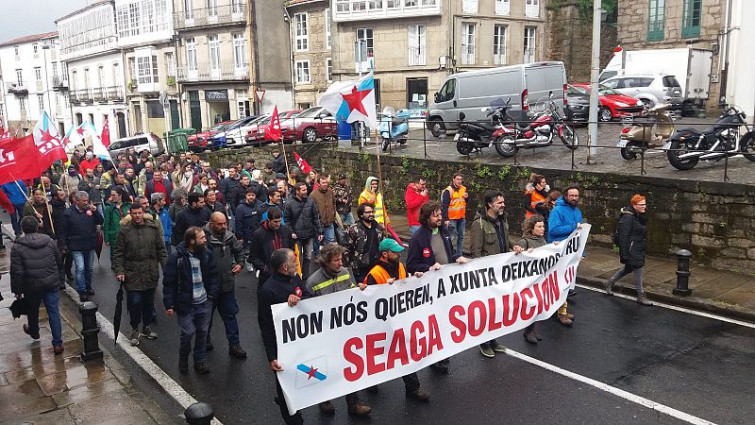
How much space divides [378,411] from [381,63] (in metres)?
31.0

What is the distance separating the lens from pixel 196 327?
22.8 feet

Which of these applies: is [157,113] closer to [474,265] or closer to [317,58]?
[317,58]

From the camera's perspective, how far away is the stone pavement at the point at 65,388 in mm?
5918

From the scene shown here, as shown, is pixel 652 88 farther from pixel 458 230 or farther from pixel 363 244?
pixel 363 244

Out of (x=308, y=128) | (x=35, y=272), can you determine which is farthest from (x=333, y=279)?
(x=308, y=128)

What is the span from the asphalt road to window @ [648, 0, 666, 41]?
27.2 m

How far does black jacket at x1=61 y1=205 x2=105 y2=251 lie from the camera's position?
956 cm

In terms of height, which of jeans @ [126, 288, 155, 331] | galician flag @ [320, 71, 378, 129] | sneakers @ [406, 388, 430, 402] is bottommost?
sneakers @ [406, 388, 430, 402]

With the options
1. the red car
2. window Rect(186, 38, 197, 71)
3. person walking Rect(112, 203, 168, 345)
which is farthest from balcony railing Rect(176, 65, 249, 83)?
person walking Rect(112, 203, 168, 345)

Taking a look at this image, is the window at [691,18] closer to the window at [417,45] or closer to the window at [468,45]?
the window at [468,45]

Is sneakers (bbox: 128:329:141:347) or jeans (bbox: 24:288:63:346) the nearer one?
jeans (bbox: 24:288:63:346)

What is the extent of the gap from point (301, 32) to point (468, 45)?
37.6ft

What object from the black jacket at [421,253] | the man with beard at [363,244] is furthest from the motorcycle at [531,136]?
the black jacket at [421,253]

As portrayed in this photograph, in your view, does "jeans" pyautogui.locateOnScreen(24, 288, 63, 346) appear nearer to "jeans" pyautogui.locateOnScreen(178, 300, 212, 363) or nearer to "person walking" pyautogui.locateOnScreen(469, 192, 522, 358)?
"jeans" pyautogui.locateOnScreen(178, 300, 212, 363)
